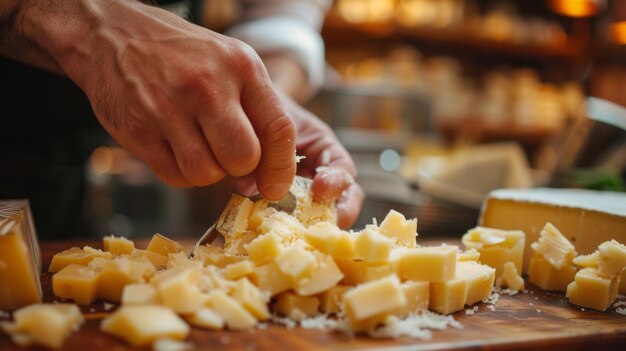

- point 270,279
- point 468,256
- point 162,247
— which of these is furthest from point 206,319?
point 468,256

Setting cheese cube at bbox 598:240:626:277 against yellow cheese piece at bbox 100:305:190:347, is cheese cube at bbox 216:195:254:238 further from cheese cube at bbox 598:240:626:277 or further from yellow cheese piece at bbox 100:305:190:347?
cheese cube at bbox 598:240:626:277

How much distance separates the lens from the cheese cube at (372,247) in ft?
3.22

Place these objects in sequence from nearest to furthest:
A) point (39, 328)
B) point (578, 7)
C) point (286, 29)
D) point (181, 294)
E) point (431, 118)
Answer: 1. point (39, 328)
2. point (181, 294)
3. point (286, 29)
4. point (431, 118)
5. point (578, 7)

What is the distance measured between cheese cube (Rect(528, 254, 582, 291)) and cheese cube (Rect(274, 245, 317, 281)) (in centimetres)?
62

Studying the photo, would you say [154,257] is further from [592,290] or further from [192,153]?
[592,290]

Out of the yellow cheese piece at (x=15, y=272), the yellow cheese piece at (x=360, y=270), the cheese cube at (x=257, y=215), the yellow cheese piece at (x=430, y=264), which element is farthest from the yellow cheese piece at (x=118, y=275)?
the yellow cheese piece at (x=430, y=264)

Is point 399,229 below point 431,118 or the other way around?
below

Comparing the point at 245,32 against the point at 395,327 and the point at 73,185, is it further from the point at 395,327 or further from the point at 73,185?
the point at 395,327

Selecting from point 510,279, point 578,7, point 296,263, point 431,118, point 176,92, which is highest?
point 578,7

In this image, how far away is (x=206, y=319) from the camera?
34.2 inches

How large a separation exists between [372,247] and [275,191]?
0.24 m

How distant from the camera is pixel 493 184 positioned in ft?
6.97

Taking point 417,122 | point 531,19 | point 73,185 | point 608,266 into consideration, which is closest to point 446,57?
point 531,19

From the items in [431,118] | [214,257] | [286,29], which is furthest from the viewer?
[431,118]
